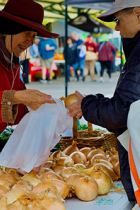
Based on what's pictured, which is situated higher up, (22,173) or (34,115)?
(34,115)

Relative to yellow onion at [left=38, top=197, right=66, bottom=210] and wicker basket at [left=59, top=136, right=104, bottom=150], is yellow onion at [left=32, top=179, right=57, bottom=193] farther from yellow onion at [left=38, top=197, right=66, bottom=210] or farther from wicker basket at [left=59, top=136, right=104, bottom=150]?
wicker basket at [left=59, top=136, right=104, bottom=150]

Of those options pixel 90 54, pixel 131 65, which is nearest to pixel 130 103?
pixel 131 65

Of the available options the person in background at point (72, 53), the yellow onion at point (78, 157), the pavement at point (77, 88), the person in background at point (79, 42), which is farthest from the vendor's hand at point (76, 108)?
the person in background at point (72, 53)

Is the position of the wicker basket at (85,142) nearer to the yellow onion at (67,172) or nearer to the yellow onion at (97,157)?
the yellow onion at (97,157)

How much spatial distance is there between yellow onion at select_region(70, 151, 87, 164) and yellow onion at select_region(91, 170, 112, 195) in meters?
0.40

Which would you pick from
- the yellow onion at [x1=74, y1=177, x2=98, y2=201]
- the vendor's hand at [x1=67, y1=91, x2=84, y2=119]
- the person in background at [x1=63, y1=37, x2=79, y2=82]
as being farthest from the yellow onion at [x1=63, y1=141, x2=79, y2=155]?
the person in background at [x1=63, y1=37, x2=79, y2=82]

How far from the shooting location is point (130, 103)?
4.56ft

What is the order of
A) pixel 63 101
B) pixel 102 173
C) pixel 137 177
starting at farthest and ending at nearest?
pixel 63 101 → pixel 102 173 → pixel 137 177

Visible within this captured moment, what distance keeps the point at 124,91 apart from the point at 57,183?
598mm

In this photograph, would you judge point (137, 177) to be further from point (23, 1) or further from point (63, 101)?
point (23, 1)

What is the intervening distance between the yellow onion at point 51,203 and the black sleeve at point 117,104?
0.42 meters

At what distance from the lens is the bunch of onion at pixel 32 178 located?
5.28 ft

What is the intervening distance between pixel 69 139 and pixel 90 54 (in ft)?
30.8

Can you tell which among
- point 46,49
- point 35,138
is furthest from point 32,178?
point 46,49
